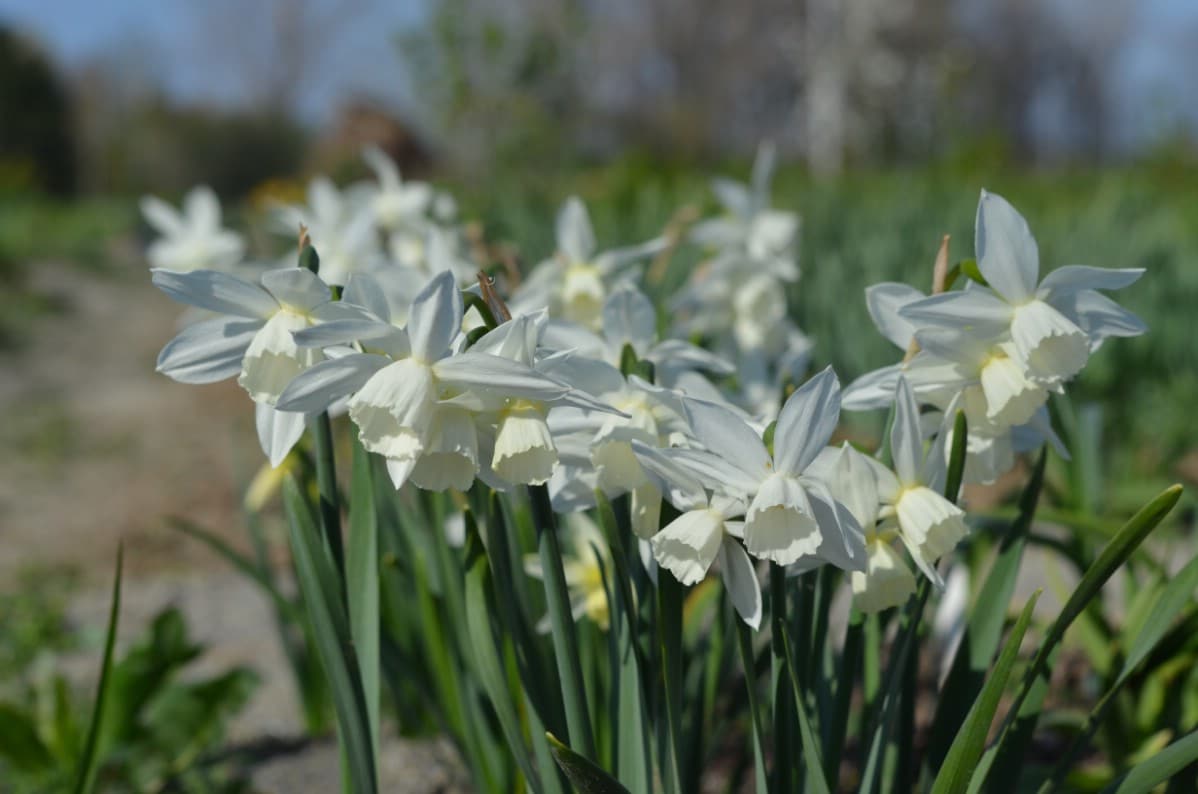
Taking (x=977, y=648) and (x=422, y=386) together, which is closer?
(x=422, y=386)

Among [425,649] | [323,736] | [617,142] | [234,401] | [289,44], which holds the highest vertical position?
[289,44]

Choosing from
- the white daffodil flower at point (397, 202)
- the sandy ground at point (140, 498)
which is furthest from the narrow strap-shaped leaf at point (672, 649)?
the white daffodil flower at point (397, 202)

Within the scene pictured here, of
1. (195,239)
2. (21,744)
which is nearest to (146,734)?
(21,744)

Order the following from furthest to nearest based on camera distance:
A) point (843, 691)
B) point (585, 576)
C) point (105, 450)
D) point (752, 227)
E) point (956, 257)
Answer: point (105, 450)
point (956, 257)
point (752, 227)
point (585, 576)
point (843, 691)

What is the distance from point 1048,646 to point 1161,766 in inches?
5.2

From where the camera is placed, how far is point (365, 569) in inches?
39.8

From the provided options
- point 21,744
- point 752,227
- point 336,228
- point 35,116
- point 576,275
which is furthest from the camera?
point 35,116

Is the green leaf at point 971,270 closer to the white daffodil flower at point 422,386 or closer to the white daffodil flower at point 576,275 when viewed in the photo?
the white daffodil flower at point 422,386

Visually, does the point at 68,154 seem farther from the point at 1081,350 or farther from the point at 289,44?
the point at 1081,350

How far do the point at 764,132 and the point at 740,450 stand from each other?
25896mm

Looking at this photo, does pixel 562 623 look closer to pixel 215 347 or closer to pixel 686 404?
pixel 686 404

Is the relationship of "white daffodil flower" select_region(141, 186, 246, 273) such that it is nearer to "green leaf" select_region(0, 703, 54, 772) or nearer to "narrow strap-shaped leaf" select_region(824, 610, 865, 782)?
"green leaf" select_region(0, 703, 54, 772)

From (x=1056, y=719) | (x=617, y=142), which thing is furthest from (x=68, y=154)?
(x=1056, y=719)

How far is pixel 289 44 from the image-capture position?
1166 inches
